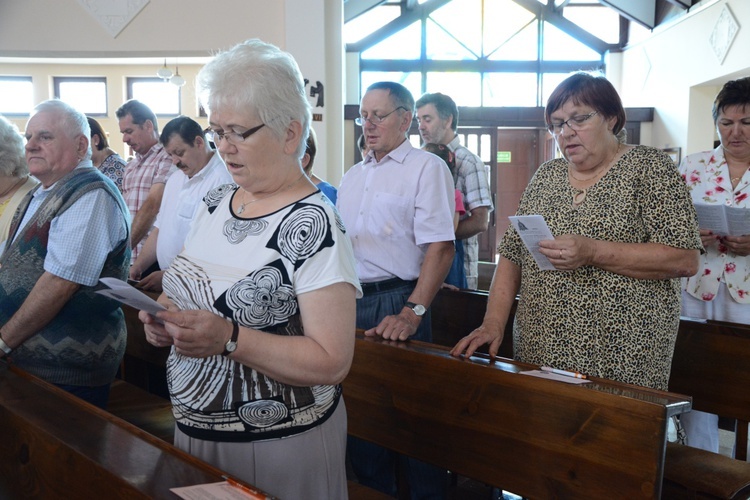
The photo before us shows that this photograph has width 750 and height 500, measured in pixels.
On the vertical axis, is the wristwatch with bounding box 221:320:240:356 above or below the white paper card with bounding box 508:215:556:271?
below

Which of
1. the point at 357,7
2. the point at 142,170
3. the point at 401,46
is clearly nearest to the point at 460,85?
the point at 401,46

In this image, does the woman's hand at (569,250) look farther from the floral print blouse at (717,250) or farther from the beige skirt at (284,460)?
the floral print blouse at (717,250)

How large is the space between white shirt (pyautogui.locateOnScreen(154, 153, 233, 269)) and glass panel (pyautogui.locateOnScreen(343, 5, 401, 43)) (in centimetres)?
980

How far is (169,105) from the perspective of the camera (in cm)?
1357

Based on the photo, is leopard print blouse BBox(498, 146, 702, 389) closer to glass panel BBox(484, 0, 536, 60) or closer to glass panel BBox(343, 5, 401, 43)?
→ glass panel BBox(343, 5, 401, 43)

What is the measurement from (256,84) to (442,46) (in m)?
12.5

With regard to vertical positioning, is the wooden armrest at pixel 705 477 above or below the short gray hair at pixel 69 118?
below

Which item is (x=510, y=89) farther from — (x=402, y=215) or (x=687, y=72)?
(x=402, y=215)

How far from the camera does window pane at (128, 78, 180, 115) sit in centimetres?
1354

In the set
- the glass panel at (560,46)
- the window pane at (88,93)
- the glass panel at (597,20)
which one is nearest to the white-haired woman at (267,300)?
the glass panel at (560,46)

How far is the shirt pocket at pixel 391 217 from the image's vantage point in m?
2.57

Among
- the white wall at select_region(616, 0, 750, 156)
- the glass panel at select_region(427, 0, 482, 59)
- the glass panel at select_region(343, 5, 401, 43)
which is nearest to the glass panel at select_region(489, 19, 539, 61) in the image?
the glass panel at select_region(427, 0, 482, 59)

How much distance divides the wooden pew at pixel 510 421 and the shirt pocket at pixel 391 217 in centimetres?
51

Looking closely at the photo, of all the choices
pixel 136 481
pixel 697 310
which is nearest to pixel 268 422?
pixel 136 481
